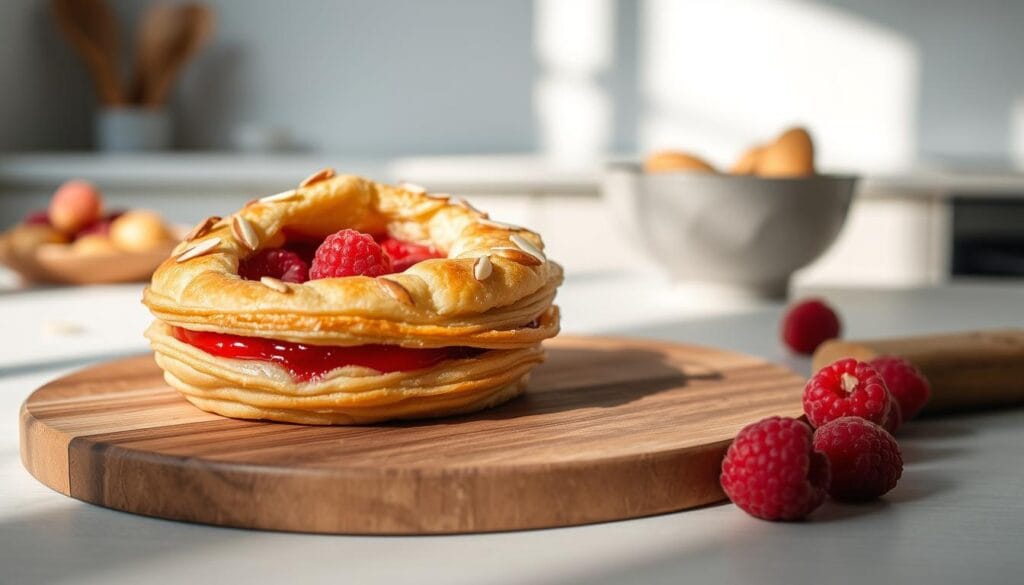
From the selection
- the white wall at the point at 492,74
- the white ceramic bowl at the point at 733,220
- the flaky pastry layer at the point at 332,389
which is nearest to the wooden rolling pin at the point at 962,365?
the flaky pastry layer at the point at 332,389

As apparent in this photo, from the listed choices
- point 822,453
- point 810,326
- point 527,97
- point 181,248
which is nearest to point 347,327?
point 181,248

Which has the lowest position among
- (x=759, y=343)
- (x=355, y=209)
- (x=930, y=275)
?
(x=930, y=275)

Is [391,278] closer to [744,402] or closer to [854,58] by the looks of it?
[744,402]

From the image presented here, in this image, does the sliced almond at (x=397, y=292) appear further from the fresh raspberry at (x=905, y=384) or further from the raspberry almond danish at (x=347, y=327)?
the fresh raspberry at (x=905, y=384)

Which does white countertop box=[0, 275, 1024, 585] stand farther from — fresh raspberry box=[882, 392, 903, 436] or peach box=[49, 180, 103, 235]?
peach box=[49, 180, 103, 235]

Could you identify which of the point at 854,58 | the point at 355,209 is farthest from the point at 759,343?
the point at 854,58

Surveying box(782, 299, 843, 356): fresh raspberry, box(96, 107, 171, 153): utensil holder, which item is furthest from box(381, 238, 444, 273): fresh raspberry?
box(96, 107, 171, 153): utensil holder
